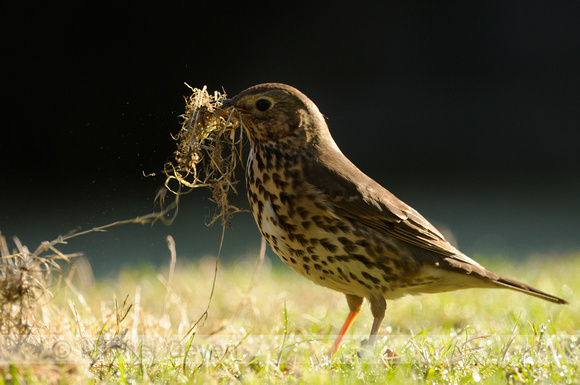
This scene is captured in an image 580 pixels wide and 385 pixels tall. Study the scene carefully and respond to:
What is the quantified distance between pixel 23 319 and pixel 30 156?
2.35 metres

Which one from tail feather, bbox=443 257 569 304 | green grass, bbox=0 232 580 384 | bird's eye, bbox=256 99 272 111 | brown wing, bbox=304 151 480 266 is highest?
bird's eye, bbox=256 99 272 111

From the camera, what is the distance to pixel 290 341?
3002 mm

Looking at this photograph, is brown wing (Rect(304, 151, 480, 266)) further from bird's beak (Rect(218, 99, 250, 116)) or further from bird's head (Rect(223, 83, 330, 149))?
bird's beak (Rect(218, 99, 250, 116))

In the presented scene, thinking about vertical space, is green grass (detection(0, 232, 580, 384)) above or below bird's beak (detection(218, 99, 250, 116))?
below

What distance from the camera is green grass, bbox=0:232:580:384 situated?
7.43ft

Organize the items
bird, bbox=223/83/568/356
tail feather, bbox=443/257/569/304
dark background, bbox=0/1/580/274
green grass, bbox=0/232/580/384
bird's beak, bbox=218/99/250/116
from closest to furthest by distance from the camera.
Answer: green grass, bbox=0/232/580/384, bird, bbox=223/83/568/356, bird's beak, bbox=218/99/250/116, tail feather, bbox=443/257/569/304, dark background, bbox=0/1/580/274

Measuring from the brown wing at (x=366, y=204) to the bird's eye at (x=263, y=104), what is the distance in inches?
12.4

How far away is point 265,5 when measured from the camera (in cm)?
739

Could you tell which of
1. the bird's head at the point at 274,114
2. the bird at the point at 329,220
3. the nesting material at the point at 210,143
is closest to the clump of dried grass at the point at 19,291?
the nesting material at the point at 210,143

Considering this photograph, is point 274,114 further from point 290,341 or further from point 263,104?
point 290,341

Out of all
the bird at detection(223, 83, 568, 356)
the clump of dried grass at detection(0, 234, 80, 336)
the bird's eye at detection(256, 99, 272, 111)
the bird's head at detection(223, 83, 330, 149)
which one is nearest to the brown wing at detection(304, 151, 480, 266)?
the bird at detection(223, 83, 568, 356)

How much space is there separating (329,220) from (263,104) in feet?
1.93

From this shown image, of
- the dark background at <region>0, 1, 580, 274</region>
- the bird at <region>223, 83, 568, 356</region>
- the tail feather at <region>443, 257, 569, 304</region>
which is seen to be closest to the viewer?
the bird at <region>223, 83, 568, 356</region>

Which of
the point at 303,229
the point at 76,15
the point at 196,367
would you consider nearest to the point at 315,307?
the point at 303,229
